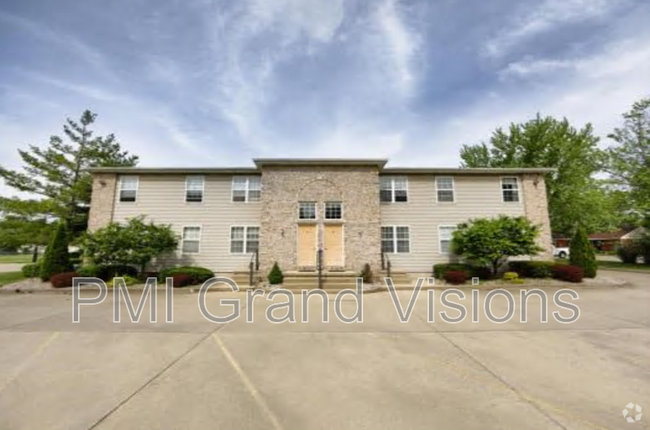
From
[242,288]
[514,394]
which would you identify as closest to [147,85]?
[242,288]

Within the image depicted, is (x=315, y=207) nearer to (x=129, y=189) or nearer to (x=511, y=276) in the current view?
(x=511, y=276)

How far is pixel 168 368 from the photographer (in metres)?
4.18

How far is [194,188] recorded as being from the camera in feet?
47.8

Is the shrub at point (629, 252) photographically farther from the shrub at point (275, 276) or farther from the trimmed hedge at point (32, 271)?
the trimmed hedge at point (32, 271)

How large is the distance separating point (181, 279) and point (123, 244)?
3.18m

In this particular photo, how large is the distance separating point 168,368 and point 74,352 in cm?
210

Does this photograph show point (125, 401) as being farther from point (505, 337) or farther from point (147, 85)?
point (147, 85)

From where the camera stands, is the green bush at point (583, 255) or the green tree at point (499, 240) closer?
the green tree at point (499, 240)

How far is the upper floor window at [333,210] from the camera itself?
13602 millimetres

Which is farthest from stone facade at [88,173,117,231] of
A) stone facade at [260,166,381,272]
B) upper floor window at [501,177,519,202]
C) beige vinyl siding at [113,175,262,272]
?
upper floor window at [501,177,519,202]

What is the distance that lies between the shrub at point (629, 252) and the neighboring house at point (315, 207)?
44.9ft

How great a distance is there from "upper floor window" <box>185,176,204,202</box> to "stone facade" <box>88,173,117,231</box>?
3.82 meters

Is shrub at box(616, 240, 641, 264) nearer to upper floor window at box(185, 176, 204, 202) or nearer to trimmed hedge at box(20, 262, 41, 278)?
upper floor window at box(185, 176, 204, 202)

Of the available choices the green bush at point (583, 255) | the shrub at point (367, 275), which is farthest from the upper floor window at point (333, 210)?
the green bush at point (583, 255)
